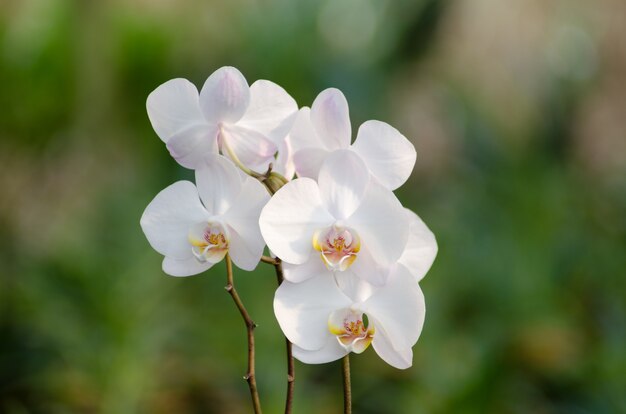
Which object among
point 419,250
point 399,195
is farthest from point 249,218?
point 399,195

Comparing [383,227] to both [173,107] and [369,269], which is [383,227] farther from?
[173,107]

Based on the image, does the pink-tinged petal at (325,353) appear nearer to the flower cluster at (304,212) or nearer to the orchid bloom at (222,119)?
the flower cluster at (304,212)

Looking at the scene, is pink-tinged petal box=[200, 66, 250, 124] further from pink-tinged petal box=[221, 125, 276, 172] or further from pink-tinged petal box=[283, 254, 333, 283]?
pink-tinged petal box=[283, 254, 333, 283]

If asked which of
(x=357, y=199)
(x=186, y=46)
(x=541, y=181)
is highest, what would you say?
(x=357, y=199)

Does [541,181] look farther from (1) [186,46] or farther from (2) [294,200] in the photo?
(2) [294,200]

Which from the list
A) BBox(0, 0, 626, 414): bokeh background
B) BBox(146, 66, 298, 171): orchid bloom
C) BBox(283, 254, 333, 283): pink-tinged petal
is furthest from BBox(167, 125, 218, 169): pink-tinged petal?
BBox(0, 0, 626, 414): bokeh background

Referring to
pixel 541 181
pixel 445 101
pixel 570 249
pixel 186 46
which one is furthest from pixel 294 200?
pixel 445 101

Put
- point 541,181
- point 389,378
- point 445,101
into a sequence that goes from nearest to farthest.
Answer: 1. point 389,378
2. point 541,181
3. point 445,101
